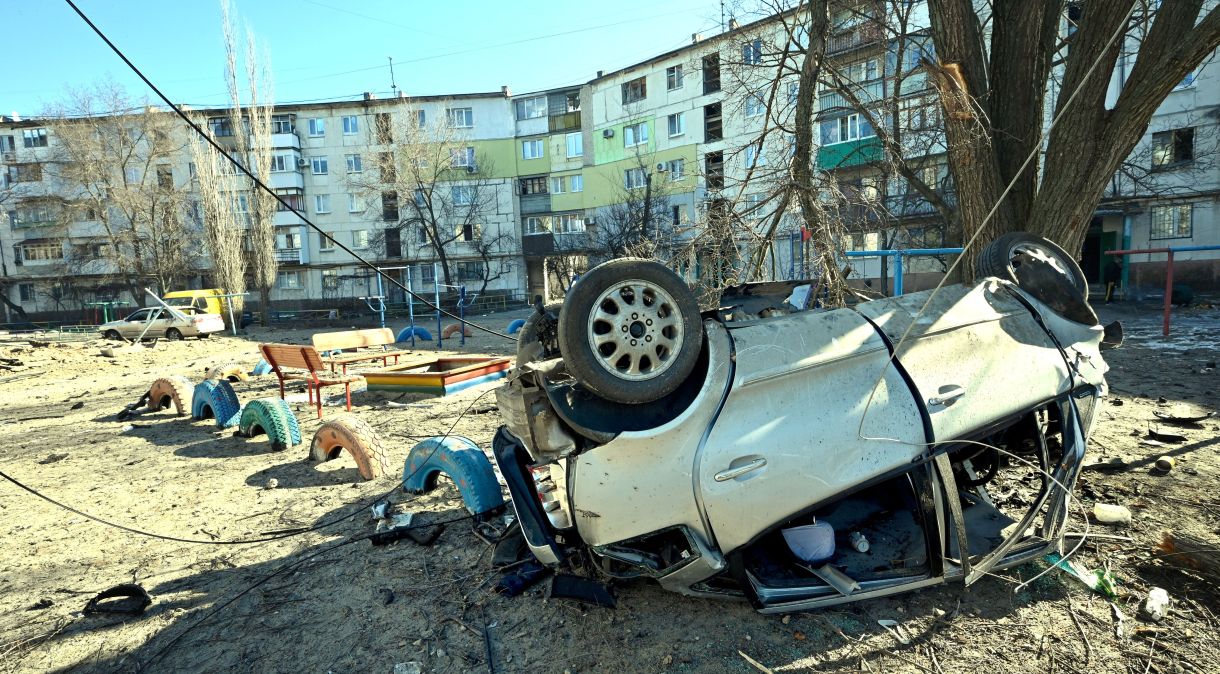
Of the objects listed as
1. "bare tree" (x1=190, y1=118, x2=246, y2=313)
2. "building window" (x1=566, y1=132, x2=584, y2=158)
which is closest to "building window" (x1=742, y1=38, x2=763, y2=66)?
"bare tree" (x1=190, y1=118, x2=246, y2=313)

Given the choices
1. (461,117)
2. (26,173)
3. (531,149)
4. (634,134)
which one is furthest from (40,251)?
(634,134)

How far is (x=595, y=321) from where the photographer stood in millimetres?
2574

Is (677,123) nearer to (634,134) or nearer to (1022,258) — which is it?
(634,134)

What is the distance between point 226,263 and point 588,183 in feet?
72.6

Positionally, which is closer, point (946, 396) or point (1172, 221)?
point (946, 396)

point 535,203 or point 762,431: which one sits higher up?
point 535,203

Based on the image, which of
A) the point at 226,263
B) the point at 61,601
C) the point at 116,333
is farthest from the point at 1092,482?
the point at 226,263

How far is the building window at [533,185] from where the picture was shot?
1778 inches

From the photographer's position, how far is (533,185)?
45375mm

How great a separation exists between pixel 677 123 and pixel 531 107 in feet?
38.0

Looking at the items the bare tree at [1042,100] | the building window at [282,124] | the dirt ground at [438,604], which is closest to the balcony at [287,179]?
the building window at [282,124]

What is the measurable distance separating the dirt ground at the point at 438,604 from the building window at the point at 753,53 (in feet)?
19.8

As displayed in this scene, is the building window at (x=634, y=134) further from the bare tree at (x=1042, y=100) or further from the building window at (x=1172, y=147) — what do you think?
the bare tree at (x=1042, y=100)

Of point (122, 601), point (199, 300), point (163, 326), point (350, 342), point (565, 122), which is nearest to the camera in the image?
point (122, 601)
